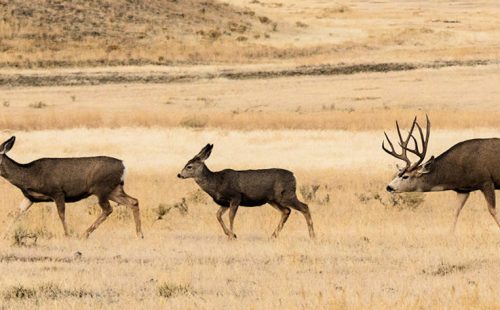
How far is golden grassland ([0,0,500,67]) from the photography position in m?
59.3

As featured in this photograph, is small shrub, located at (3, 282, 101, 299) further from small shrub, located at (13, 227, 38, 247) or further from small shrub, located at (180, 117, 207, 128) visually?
small shrub, located at (180, 117, 207, 128)

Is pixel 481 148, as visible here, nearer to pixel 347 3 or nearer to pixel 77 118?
pixel 77 118

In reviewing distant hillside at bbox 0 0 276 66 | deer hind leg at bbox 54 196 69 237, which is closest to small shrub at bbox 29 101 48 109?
distant hillside at bbox 0 0 276 66

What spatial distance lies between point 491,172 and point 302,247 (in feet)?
12.6

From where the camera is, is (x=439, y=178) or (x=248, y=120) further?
(x=248, y=120)

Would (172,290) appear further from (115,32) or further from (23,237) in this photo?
(115,32)

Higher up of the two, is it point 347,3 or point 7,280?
point 7,280

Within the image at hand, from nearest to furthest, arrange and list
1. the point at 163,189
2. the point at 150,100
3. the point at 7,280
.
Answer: the point at 7,280, the point at 163,189, the point at 150,100

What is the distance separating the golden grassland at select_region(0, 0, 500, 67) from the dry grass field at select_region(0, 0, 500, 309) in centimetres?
19

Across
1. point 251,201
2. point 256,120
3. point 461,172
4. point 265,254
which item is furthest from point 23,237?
point 256,120

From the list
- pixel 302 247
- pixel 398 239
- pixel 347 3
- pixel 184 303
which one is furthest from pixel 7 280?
pixel 347 3

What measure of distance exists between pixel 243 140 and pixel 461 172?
15063 millimetres

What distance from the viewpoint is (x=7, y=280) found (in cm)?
1198

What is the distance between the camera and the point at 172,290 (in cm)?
1149
